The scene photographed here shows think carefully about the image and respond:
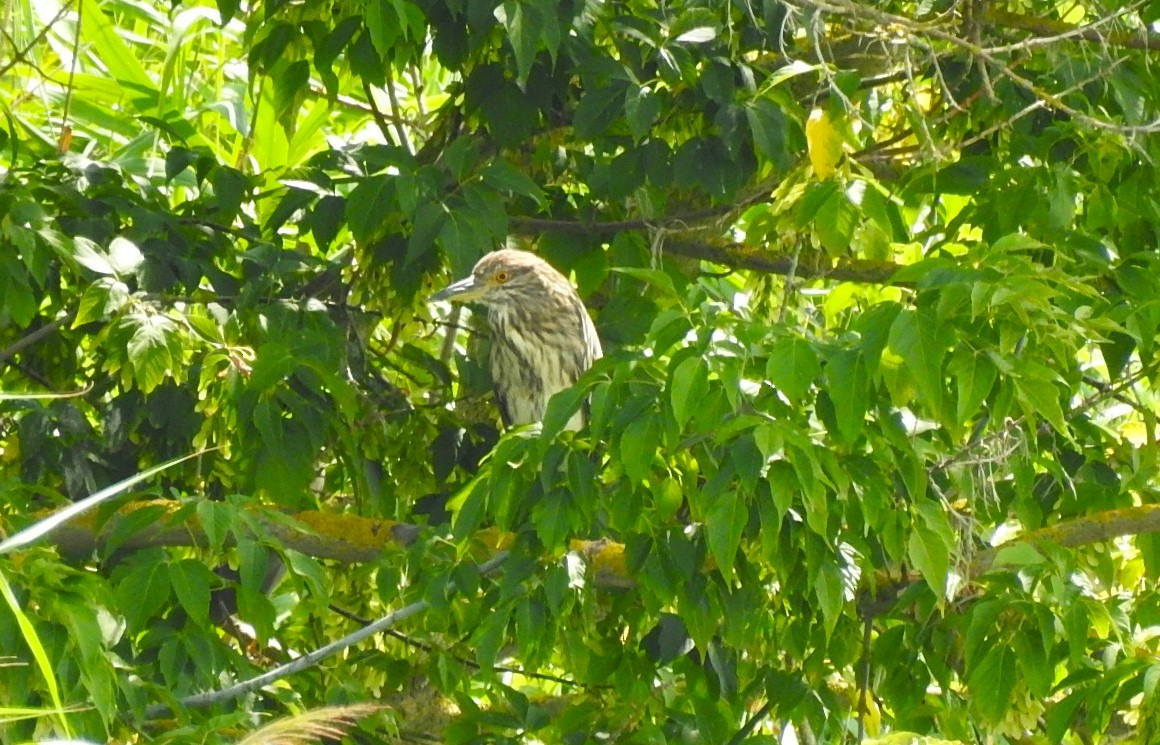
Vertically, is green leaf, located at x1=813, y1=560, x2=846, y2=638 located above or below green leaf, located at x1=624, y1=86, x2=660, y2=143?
below

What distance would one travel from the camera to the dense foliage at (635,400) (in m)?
2.39

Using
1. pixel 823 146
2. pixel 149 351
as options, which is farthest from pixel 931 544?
pixel 149 351

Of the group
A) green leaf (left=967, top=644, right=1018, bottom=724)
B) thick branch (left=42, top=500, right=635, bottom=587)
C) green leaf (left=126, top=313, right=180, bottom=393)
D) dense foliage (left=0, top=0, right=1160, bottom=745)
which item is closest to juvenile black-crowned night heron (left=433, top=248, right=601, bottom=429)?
dense foliage (left=0, top=0, right=1160, bottom=745)

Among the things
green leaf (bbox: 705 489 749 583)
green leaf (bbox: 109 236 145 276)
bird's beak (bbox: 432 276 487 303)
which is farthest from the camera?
bird's beak (bbox: 432 276 487 303)

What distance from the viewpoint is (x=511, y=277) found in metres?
4.55

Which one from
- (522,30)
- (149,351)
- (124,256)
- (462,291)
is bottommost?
(462,291)

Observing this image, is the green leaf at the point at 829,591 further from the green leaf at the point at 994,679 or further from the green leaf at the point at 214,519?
the green leaf at the point at 214,519

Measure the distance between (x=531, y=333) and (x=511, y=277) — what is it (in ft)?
0.60

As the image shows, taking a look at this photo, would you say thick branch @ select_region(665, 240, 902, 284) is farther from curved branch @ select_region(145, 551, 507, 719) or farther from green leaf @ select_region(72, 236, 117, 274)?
green leaf @ select_region(72, 236, 117, 274)

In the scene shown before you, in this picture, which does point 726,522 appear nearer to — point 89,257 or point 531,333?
point 89,257

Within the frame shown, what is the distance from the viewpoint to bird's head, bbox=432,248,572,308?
4438 mm

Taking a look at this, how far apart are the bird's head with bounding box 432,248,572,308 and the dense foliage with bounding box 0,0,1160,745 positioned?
1.48ft

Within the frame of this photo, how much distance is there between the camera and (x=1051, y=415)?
2.29 m

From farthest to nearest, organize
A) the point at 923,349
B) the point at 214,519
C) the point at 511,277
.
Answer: the point at 511,277
the point at 214,519
the point at 923,349
